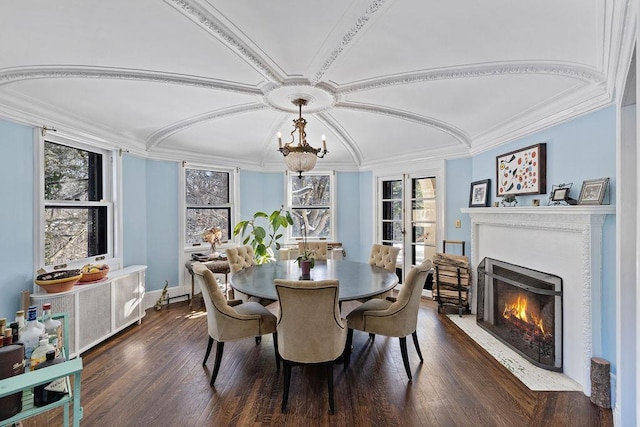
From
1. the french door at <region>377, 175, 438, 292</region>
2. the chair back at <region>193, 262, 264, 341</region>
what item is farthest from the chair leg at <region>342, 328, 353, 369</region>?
the french door at <region>377, 175, 438, 292</region>

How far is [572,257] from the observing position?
247cm

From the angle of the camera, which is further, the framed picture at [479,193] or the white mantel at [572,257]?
the framed picture at [479,193]

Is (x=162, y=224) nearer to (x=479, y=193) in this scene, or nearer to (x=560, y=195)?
(x=479, y=193)

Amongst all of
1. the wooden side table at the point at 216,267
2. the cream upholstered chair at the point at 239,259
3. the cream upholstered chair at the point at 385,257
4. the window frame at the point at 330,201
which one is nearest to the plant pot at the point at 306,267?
the cream upholstered chair at the point at 239,259

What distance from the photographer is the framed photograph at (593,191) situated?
225 centimetres

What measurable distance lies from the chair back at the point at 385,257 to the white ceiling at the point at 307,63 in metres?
1.61

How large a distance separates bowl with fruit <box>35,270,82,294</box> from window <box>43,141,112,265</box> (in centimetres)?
30

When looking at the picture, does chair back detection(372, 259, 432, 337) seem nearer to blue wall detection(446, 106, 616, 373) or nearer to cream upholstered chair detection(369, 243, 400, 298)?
cream upholstered chair detection(369, 243, 400, 298)

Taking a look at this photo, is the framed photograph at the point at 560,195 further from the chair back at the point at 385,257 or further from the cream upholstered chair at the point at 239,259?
the cream upholstered chair at the point at 239,259

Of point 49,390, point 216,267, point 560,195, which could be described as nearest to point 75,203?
point 216,267

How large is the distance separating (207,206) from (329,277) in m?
2.95

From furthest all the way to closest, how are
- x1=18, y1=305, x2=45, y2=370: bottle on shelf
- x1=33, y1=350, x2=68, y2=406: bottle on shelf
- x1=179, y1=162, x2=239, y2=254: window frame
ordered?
x1=179, y1=162, x2=239, y2=254: window frame < x1=18, y1=305, x2=45, y2=370: bottle on shelf < x1=33, y1=350, x2=68, y2=406: bottle on shelf

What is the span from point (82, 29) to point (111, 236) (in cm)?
273

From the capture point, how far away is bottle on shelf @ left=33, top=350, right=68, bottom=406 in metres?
1.37
